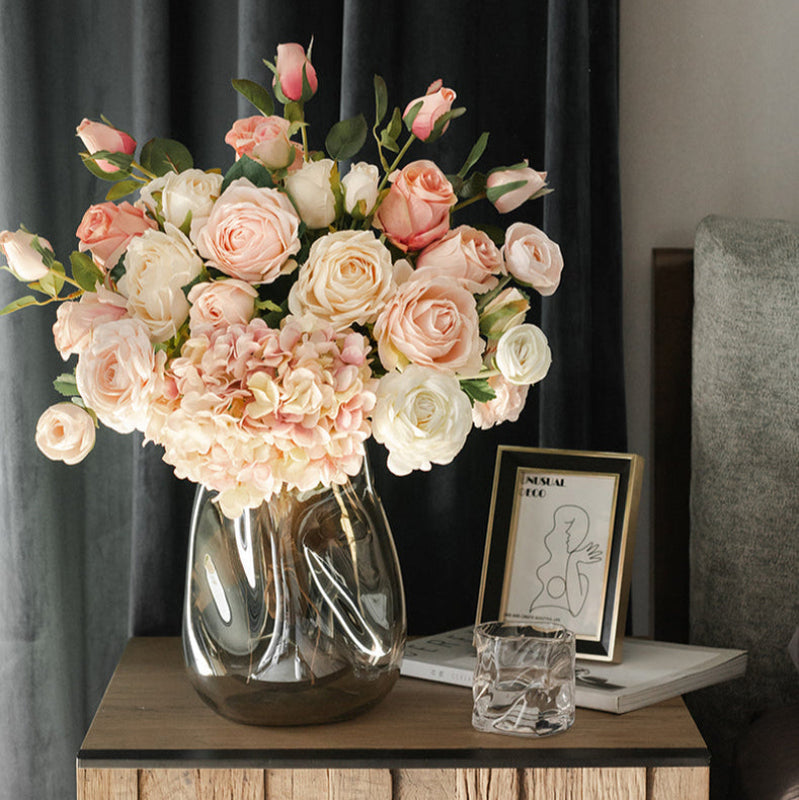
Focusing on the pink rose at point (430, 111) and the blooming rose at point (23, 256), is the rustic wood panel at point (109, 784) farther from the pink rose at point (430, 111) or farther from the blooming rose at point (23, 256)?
the pink rose at point (430, 111)

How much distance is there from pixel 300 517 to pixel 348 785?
0.26 m

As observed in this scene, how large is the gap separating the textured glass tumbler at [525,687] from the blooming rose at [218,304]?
423 millimetres

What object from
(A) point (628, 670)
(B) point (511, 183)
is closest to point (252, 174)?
(B) point (511, 183)

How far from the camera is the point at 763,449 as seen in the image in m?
1.25

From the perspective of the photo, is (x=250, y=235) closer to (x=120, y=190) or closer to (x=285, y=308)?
(x=285, y=308)

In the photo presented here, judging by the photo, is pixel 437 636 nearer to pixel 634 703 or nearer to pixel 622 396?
pixel 634 703

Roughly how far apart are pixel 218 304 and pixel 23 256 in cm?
20

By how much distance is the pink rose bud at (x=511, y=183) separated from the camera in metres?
0.87

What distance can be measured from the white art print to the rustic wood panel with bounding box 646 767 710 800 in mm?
231

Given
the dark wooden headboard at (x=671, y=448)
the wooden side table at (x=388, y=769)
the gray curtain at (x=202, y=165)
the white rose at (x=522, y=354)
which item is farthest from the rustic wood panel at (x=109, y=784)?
the dark wooden headboard at (x=671, y=448)

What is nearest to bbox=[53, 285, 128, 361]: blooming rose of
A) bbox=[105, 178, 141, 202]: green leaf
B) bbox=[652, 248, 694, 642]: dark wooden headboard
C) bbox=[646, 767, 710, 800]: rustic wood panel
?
bbox=[105, 178, 141, 202]: green leaf

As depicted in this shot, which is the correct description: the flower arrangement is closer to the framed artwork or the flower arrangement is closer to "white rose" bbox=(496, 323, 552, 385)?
"white rose" bbox=(496, 323, 552, 385)

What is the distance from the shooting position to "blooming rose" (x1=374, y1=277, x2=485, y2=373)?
79 cm

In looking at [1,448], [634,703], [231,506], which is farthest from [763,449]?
[1,448]
